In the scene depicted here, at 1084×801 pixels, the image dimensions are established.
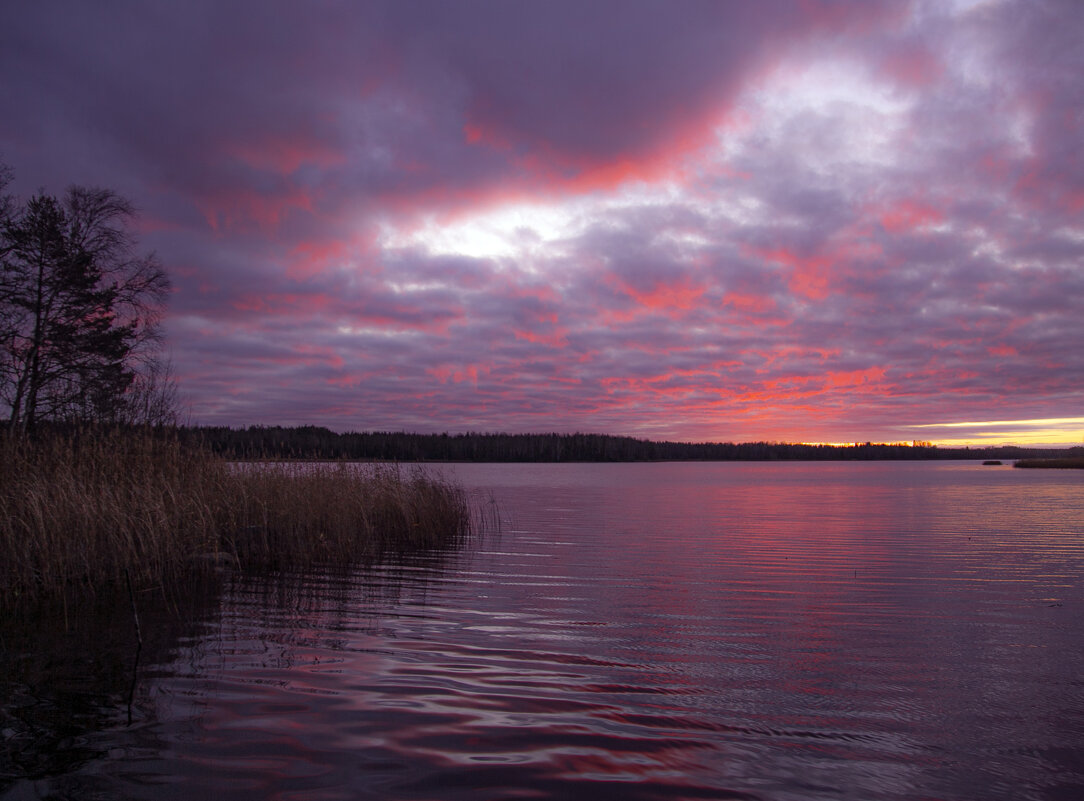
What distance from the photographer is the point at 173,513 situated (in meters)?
12.8

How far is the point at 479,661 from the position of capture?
722 centimetres

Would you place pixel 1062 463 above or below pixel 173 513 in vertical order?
below

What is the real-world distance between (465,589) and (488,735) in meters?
6.85

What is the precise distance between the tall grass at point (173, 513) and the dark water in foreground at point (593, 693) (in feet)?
6.56

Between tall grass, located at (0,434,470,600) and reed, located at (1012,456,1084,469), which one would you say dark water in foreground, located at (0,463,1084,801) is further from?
reed, located at (1012,456,1084,469)

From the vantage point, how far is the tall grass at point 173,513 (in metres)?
10.6

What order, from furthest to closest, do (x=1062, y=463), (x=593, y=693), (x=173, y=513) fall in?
(x=1062, y=463) < (x=173, y=513) < (x=593, y=693)

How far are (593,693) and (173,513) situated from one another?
1058cm

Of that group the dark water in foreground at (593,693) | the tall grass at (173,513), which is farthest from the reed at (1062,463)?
the tall grass at (173,513)

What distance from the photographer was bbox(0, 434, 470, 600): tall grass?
10.6 meters

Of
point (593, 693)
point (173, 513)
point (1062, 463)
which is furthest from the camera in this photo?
point (1062, 463)

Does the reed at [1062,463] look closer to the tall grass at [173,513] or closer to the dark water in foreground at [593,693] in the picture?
the dark water in foreground at [593,693]

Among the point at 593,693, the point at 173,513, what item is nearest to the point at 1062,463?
the point at 593,693

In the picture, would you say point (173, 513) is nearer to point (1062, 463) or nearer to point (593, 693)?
point (593, 693)
